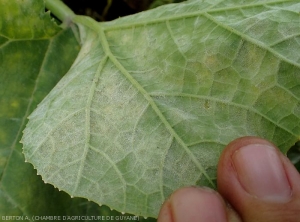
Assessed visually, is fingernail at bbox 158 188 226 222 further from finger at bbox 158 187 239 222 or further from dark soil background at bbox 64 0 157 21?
dark soil background at bbox 64 0 157 21

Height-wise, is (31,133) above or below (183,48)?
below

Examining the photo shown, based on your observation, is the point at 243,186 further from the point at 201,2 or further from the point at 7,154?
the point at 7,154

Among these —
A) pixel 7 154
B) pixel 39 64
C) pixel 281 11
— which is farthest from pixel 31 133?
pixel 281 11

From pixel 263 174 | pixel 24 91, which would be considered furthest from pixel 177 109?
pixel 24 91

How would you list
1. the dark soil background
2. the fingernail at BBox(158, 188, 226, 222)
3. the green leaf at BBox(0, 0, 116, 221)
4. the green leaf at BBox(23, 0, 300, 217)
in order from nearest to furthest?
the fingernail at BBox(158, 188, 226, 222), the green leaf at BBox(23, 0, 300, 217), the green leaf at BBox(0, 0, 116, 221), the dark soil background

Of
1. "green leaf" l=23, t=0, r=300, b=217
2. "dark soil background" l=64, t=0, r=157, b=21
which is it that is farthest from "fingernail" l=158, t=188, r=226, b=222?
"dark soil background" l=64, t=0, r=157, b=21

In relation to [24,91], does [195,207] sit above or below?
below

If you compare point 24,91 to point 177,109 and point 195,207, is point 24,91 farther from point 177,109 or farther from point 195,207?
point 195,207
